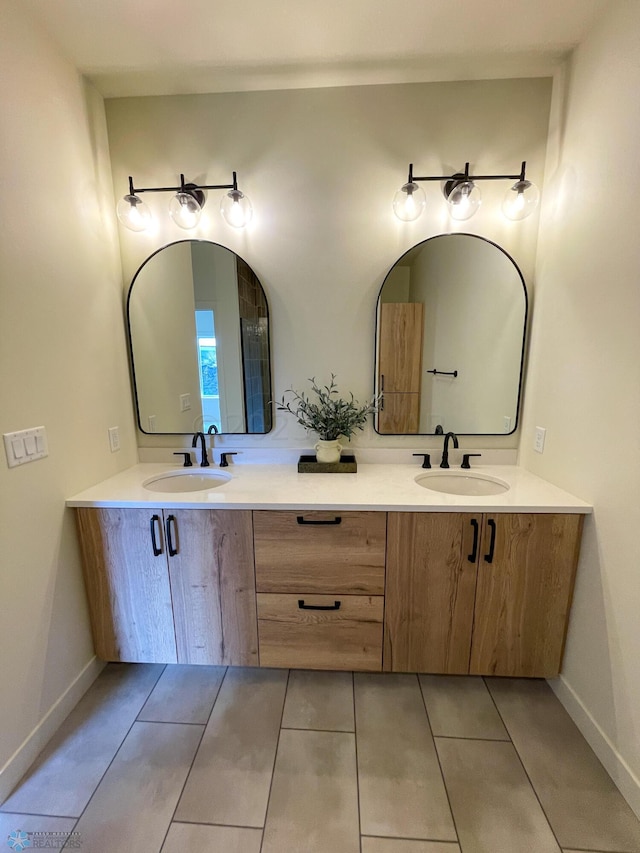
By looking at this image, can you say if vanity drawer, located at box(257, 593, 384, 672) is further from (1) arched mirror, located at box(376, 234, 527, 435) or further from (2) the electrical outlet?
(2) the electrical outlet

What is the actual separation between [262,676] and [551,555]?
1.35m

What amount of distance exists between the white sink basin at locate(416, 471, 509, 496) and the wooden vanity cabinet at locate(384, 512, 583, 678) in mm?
370

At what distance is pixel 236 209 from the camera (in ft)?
5.68

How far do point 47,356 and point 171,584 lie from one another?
1039 millimetres

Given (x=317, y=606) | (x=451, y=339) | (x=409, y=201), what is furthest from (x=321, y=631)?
(x=409, y=201)

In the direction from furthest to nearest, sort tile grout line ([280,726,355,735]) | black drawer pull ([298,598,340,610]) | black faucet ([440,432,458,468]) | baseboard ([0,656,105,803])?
black faucet ([440,432,458,468]) → black drawer pull ([298,598,340,610]) → tile grout line ([280,726,355,735]) → baseboard ([0,656,105,803])

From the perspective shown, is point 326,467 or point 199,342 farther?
point 199,342

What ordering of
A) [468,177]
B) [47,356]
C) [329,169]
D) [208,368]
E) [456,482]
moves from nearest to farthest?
[47,356] → [468,177] → [329,169] → [456,482] → [208,368]

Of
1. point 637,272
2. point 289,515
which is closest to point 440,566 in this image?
point 289,515

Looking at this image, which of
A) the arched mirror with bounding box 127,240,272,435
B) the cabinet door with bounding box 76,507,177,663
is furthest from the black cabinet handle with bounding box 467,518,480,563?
the cabinet door with bounding box 76,507,177,663

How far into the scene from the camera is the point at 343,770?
1.27 meters

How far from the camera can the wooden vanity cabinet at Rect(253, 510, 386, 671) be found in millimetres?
1449

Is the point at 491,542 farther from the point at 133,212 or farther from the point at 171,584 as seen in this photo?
the point at 133,212

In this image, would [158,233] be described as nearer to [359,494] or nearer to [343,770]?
[359,494]
